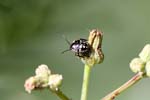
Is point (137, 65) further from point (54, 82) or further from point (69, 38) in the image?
point (69, 38)

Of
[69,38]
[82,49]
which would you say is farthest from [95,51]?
[69,38]

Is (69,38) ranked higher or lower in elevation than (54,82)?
higher

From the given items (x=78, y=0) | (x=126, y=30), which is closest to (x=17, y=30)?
(x=78, y=0)

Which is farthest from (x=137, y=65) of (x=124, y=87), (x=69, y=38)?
(x=69, y=38)

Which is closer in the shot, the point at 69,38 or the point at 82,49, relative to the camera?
the point at 82,49

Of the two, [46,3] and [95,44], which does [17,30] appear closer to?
[46,3]

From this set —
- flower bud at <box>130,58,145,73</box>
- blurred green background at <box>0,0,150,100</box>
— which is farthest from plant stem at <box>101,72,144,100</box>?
blurred green background at <box>0,0,150,100</box>
